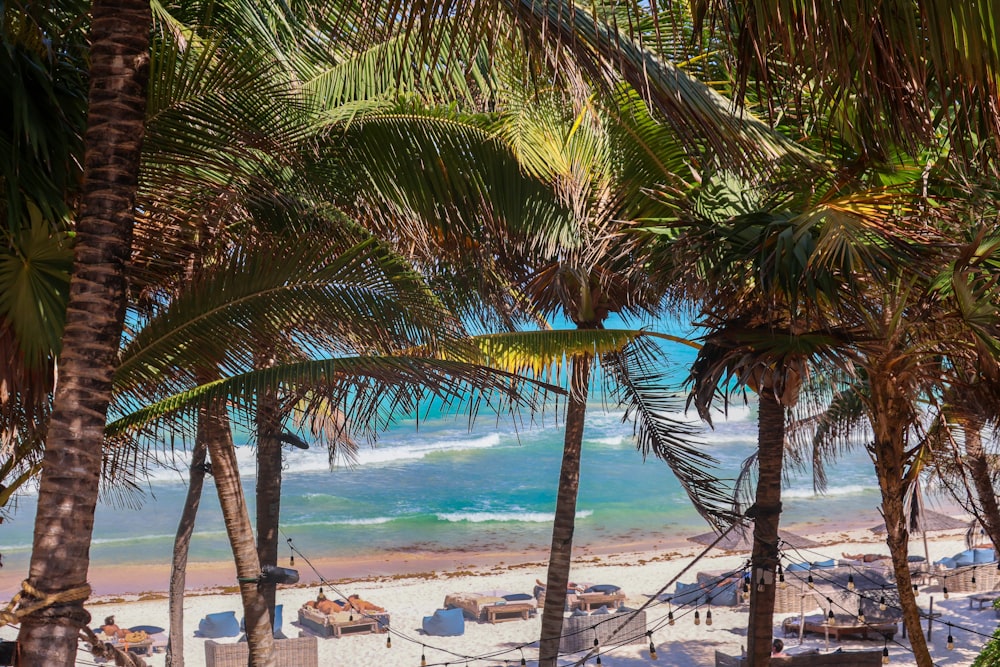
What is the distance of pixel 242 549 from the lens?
7574mm

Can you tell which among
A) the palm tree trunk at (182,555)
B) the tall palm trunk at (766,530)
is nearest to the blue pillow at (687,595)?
the tall palm trunk at (766,530)

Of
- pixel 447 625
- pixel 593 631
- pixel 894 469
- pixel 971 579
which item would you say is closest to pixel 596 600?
pixel 593 631

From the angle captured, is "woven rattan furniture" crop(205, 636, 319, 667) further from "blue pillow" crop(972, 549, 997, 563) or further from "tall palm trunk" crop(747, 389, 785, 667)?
"blue pillow" crop(972, 549, 997, 563)

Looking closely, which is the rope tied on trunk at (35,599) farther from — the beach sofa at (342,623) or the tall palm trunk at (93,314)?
the beach sofa at (342,623)

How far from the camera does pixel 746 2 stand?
7.22 ft

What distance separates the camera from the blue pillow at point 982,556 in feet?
54.3

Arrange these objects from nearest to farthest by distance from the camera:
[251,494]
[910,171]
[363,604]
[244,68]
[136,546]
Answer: [244,68]
[910,171]
[363,604]
[136,546]
[251,494]

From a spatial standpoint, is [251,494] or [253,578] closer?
[253,578]

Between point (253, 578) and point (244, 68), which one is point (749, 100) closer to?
point (244, 68)

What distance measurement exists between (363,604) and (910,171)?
10991 millimetres

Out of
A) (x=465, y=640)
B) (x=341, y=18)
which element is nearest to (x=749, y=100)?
(x=341, y=18)

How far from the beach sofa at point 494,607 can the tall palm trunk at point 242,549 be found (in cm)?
771

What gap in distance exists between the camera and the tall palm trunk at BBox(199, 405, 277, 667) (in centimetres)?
742

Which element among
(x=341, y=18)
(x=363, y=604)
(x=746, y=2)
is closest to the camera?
(x=746, y=2)
